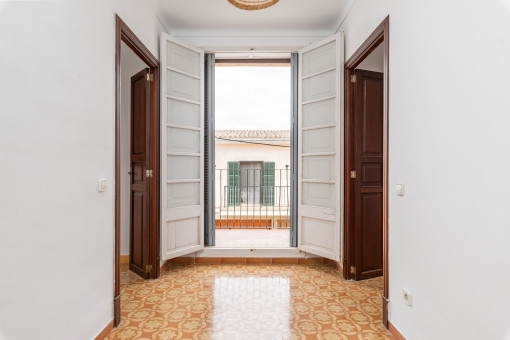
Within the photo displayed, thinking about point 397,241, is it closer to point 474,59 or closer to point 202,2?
point 474,59

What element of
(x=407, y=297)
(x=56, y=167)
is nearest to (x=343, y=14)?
(x=407, y=297)

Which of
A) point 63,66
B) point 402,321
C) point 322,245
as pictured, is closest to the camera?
point 63,66

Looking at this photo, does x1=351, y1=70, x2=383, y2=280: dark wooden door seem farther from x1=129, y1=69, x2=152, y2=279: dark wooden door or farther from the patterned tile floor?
x1=129, y1=69, x2=152, y2=279: dark wooden door

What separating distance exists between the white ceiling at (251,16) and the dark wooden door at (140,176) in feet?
2.52

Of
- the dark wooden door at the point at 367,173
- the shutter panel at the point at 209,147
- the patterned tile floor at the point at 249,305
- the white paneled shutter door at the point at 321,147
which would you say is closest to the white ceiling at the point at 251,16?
the white paneled shutter door at the point at 321,147

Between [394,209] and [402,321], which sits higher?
[394,209]

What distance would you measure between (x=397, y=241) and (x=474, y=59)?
3.91 feet

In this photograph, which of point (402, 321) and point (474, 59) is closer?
point (474, 59)

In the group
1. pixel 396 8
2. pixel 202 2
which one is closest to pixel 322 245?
pixel 396 8

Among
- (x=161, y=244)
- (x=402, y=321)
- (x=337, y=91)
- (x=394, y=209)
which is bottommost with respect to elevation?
(x=402, y=321)

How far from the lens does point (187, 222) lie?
10.5ft

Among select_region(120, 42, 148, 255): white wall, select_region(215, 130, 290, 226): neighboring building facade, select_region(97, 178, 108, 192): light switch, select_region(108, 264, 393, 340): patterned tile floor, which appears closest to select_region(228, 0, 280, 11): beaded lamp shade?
select_region(97, 178, 108, 192): light switch

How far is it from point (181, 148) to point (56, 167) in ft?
5.68

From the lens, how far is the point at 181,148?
314 centimetres
